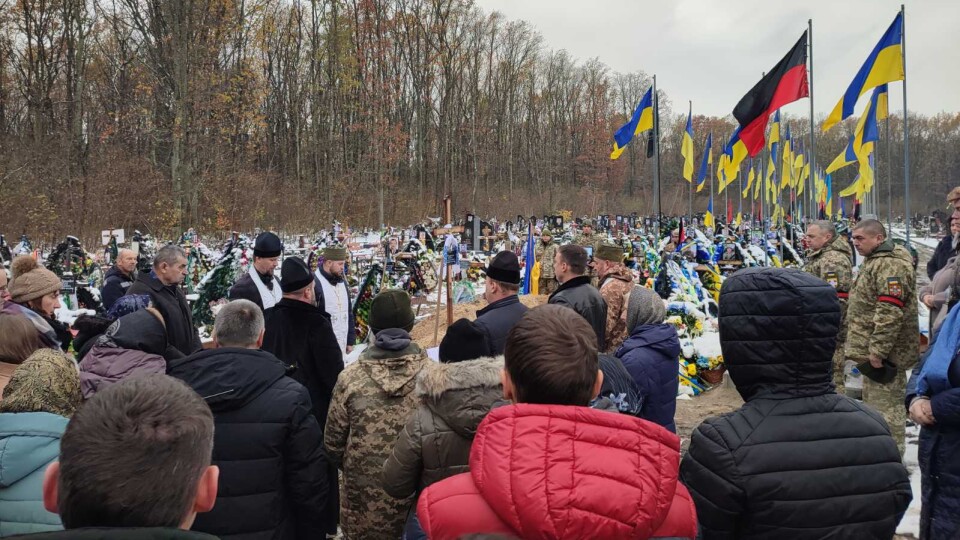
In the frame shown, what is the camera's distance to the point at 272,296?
541 cm

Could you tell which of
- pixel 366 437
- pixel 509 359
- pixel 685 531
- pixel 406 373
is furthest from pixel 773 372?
pixel 366 437

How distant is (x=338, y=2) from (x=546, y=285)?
1133 inches

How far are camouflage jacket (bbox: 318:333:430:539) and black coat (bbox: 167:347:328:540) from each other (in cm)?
20

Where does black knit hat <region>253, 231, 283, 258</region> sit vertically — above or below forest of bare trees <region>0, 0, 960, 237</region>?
below

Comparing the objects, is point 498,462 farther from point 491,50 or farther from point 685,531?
point 491,50

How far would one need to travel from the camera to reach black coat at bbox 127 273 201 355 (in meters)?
4.55

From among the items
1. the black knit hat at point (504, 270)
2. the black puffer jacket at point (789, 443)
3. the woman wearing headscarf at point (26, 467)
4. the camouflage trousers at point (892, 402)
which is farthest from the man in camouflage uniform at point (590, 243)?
the woman wearing headscarf at point (26, 467)

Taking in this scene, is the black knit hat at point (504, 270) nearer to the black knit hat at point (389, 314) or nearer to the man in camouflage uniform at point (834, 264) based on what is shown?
the black knit hat at point (389, 314)

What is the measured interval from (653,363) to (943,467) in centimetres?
125

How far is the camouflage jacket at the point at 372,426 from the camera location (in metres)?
2.72

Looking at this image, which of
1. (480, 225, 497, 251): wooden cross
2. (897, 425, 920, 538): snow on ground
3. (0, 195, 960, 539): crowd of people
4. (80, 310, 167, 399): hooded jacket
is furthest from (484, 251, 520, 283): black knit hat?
(480, 225, 497, 251): wooden cross

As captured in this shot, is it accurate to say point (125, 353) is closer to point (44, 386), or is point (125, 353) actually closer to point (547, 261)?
point (44, 386)

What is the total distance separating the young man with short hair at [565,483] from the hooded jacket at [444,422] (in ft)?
2.34

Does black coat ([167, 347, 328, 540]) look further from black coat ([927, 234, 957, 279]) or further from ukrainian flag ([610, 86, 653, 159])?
ukrainian flag ([610, 86, 653, 159])
